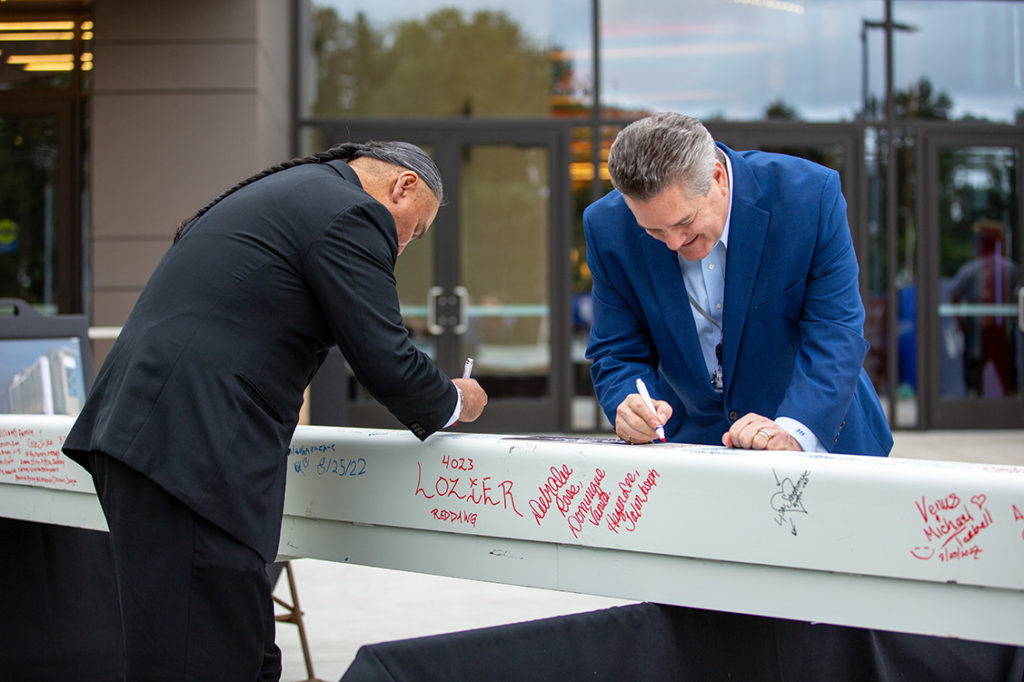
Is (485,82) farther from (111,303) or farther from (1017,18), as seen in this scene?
(1017,18)

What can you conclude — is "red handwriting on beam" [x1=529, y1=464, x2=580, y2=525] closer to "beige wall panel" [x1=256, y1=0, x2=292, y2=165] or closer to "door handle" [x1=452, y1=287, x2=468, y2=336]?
"beige wall panel" [x1=256, y1=0, x2=292, y2=165]

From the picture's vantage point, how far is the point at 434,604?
380 centimetres

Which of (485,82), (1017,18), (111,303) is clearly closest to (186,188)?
(111,303)

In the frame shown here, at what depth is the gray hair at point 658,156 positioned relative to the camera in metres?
1.70

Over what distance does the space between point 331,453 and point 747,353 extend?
3.00ft

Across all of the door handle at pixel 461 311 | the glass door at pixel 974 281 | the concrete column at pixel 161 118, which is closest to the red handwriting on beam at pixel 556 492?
the concrete column at pixel 161 118

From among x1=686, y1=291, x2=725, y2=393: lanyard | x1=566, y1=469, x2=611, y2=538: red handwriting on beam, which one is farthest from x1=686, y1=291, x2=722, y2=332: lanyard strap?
x1=566, y1=469, x2=611, y2=538: red handwriting on beam

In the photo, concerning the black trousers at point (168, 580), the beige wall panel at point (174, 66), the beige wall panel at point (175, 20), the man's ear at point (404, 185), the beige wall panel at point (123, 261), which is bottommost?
the black trousers at point (168, 580)

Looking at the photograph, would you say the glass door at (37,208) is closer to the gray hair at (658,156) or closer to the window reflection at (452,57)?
the window reflection at (452,57)

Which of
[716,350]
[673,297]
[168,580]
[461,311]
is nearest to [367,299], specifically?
[168,580]

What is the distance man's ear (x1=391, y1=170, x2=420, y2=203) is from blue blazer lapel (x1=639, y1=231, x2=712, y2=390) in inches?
20.8

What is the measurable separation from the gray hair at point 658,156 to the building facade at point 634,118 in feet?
19.5

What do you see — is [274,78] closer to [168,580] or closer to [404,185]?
[404,185]

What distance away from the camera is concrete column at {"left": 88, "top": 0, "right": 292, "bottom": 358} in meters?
6.65
